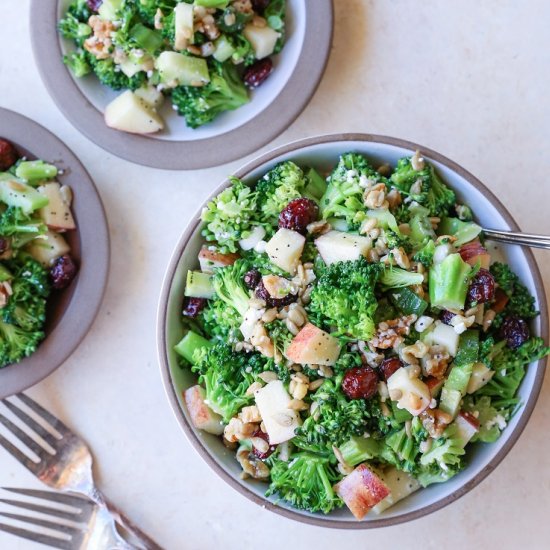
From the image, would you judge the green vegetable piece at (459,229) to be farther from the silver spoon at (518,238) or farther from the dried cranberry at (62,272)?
the dried cranberry at (62,272)

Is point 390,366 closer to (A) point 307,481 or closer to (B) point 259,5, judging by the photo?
(A) point 307,481

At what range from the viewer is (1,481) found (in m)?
2.54

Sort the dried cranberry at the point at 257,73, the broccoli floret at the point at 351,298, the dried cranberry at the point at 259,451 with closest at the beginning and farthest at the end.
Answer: the broccoli floret at the point at 351,298 → the dried cranberry at the point at 259,451 → the dried cranberry at the point at 257,73

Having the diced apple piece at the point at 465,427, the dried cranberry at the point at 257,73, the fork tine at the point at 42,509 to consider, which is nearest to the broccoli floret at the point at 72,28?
the dried cranberry at the point at 257,73

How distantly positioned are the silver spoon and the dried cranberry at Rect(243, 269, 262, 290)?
68 centimetres

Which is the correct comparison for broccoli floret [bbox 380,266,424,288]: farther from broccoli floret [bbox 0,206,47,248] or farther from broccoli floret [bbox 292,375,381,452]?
broccoli floret [bbox 0,206,47,248]

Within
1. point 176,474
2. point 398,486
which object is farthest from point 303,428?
point 176,474

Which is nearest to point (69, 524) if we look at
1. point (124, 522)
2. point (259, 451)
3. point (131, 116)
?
point (124, 522)

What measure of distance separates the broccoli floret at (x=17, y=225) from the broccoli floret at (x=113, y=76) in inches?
20.8

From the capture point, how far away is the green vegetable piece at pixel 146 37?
231 cm

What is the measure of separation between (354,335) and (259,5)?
122 cm

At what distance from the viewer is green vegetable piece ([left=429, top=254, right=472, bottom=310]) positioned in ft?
6.15

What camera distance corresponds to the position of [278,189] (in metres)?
2.06

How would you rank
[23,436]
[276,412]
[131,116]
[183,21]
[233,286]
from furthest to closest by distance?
[23,436]
[131,116]
[183,21]
[233,286]
[276,412]
